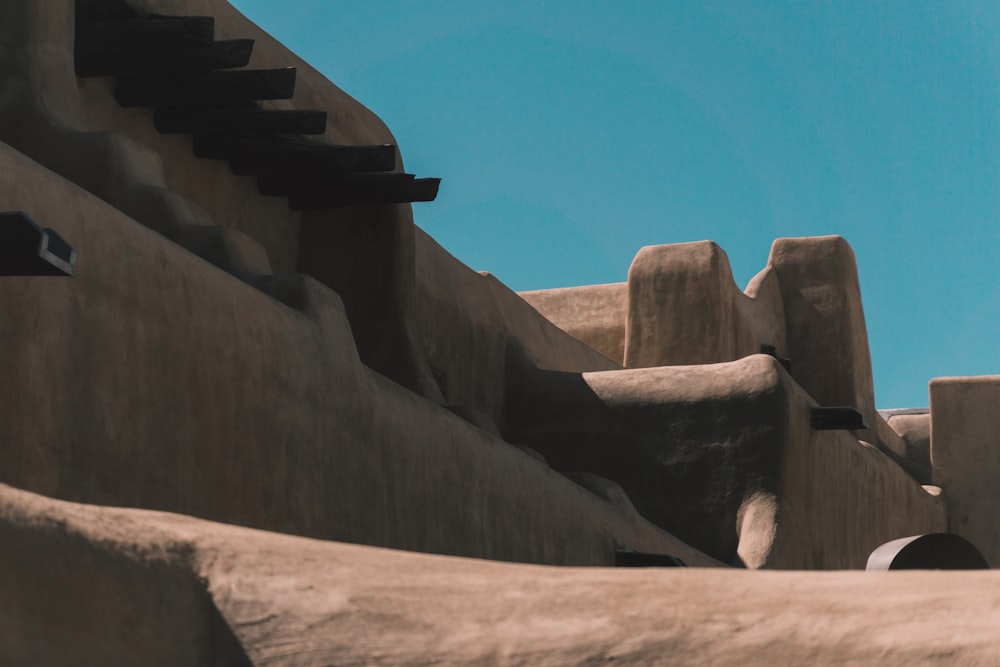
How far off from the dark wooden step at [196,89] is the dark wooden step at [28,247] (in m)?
4.01

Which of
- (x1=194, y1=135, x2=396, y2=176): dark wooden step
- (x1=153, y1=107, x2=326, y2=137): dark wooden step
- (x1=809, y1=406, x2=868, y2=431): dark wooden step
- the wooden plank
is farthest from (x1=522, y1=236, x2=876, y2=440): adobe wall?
(x1=153, y1=107, x2=326, y2=137): dark wooden step

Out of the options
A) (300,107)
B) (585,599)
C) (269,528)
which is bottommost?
(585,599)

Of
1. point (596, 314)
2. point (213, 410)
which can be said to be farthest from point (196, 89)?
point (596, 314)

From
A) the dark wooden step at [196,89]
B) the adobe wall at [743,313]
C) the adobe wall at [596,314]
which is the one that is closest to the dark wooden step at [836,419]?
the adobe wall at [743,313]

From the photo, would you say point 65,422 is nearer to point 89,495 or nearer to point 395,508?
point 89,495

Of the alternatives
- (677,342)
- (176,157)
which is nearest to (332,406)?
(176,157)

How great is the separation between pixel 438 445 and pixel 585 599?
16.4ft

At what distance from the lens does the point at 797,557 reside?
11711 mm

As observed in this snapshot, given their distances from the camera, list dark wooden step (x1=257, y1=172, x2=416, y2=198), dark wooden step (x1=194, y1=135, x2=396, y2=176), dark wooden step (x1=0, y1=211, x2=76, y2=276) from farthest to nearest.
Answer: dark wooden step (x1=257, y1=172, x2=416, y2=198)
dark wooden step (x1=194, y1=135, x2=396, y2=176)
dark wooden step (x1=0, y1=211, x2=76, y2=276)

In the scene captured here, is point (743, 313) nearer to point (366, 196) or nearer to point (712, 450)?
point (712, 450)

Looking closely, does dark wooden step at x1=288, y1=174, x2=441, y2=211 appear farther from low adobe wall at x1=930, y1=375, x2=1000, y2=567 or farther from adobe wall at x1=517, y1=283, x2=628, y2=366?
low adobe wall at x1=930, y1=375, x2=1000, y2=567

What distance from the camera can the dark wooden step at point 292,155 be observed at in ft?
30.8

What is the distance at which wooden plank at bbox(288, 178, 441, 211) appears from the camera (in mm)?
9828

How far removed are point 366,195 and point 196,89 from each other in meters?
1.80
